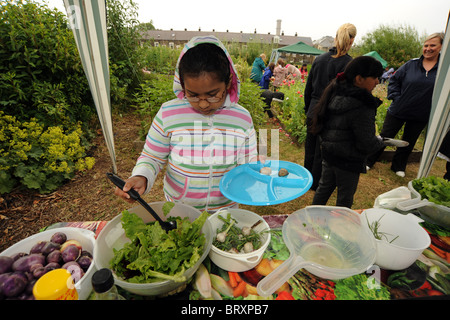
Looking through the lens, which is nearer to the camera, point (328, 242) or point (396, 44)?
point (328, 242)

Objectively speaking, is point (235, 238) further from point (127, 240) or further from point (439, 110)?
point (439, 110)

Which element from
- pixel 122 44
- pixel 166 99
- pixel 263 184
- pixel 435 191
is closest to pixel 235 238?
pixel 263 184

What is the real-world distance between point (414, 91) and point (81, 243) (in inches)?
202

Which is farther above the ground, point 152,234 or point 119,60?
point 119,60

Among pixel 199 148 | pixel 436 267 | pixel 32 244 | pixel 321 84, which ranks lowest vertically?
pixel 436 267

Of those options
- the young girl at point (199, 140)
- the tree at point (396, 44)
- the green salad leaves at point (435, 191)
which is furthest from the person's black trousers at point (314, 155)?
the tree at point (396, 44)

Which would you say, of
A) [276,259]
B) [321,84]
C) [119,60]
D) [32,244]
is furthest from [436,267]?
[119,60]

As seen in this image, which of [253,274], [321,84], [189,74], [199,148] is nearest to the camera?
[253,274]

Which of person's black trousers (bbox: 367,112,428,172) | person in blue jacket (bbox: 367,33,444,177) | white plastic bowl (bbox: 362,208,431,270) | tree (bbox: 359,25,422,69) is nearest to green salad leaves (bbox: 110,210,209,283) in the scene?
white plastic bowl (bbox: 362,208,431,270)

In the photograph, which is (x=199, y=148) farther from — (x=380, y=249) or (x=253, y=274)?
(x=380, y=249)

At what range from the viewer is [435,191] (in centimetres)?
153
